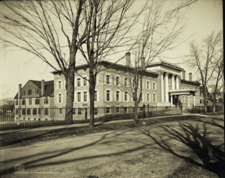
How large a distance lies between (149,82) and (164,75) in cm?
563

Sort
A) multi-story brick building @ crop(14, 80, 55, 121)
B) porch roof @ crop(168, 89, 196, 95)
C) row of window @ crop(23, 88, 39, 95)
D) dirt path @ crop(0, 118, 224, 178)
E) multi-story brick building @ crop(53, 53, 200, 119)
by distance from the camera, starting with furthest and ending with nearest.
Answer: row of window @ crop(23, 88, 39, 95) < multi-story brick building @ crop(14, 80, 55, 121) < porch roof @ crop(168, 89, 196, 95) < multi-story brick building @ crop(53, 53, 200, 119) < dirt path @ crop(0, 118, 224, 178)

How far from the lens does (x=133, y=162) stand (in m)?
5.27

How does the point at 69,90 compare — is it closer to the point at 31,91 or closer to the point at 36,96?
the point at 36,96

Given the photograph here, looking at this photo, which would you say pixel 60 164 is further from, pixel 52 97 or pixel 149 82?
pixel 52 97

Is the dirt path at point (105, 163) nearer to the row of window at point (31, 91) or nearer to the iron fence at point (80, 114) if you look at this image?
the iron fence at point (80, 114)

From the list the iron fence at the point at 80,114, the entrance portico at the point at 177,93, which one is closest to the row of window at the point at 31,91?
the iron fence at the point at 80,114

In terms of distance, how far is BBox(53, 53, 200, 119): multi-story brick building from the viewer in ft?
114

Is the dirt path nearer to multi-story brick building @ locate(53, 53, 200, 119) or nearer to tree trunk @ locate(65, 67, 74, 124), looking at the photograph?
tree trunk @ locate(65, 67, 74, 124)

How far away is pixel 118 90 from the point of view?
37.4 metres

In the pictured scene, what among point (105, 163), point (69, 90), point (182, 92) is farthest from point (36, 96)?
point (105, 163)

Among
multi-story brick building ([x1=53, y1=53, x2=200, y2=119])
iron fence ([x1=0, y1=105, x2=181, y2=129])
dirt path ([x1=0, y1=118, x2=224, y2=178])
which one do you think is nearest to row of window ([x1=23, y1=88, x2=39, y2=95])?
iron fence ([x1=0, y1=105, x2=181, y2=129])

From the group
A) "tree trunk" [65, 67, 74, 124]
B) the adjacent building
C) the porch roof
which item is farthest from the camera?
the porch roof

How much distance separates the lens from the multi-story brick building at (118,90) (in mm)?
34844

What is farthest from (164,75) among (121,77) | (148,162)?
(148,162)
